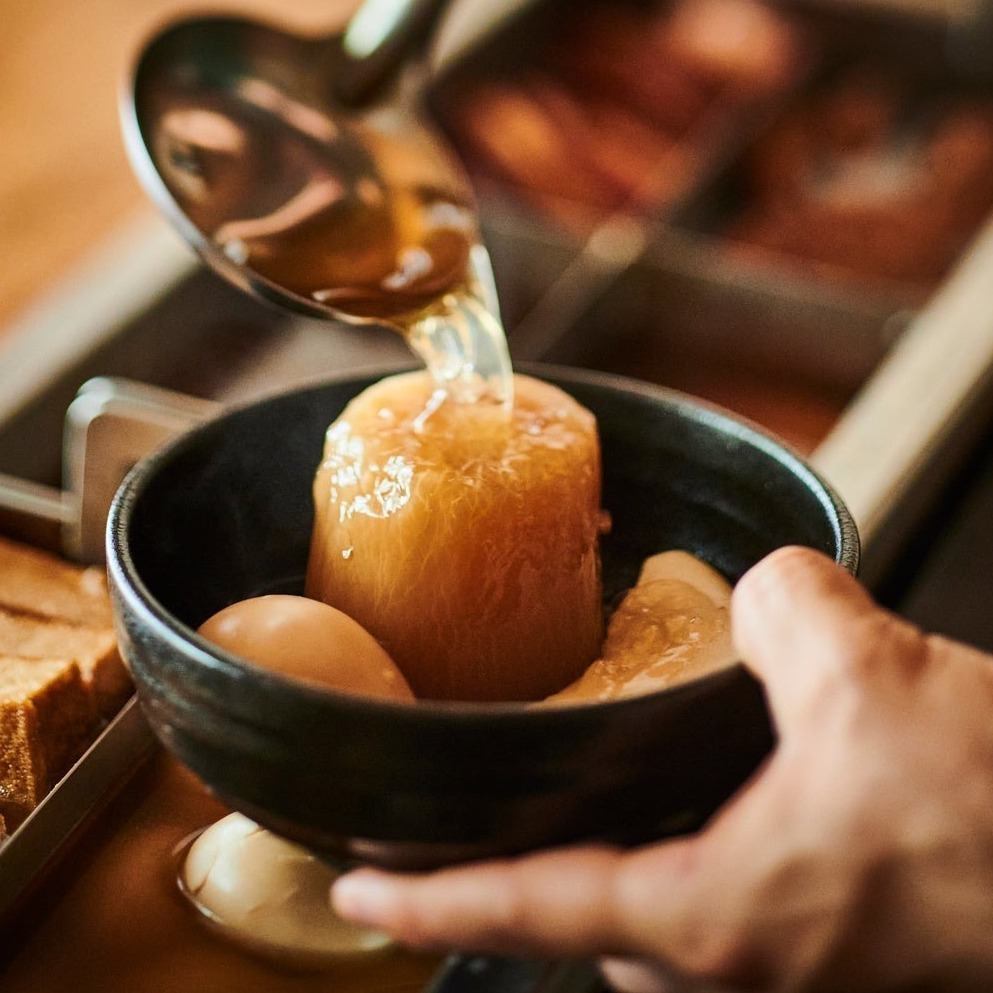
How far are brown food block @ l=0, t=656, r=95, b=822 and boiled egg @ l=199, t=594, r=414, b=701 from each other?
15 cm

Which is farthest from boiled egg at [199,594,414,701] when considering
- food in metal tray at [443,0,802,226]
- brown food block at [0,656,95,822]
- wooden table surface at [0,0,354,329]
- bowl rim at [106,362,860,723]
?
food in metal tray at [443,0,802,226]

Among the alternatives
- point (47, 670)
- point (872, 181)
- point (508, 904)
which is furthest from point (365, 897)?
point (872, 181)

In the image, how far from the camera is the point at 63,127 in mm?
1848

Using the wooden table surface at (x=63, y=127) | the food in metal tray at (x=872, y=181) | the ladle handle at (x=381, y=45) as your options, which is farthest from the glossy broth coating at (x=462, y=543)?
the food in metal tray at (x=872, y=181)

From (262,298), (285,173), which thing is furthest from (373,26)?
(262,298)

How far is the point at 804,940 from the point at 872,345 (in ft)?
3.42

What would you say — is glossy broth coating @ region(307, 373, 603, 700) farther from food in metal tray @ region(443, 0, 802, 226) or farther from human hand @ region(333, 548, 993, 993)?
food in metal tray @ region(443, 0, 802, 226)

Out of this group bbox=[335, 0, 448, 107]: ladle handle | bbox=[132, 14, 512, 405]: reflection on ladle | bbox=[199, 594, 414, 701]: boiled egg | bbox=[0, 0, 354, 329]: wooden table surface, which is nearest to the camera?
bbox=[199, 594, 414, 701]: boiled egg

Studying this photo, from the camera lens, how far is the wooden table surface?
1.49m

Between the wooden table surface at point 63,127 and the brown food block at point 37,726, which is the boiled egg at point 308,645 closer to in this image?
the brown food block at point 37,726

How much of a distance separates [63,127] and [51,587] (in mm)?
1262

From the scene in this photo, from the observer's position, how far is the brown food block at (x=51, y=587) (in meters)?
0.76

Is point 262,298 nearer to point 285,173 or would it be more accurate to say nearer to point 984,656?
point 285,173

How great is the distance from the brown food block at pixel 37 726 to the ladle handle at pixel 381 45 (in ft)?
1.72
